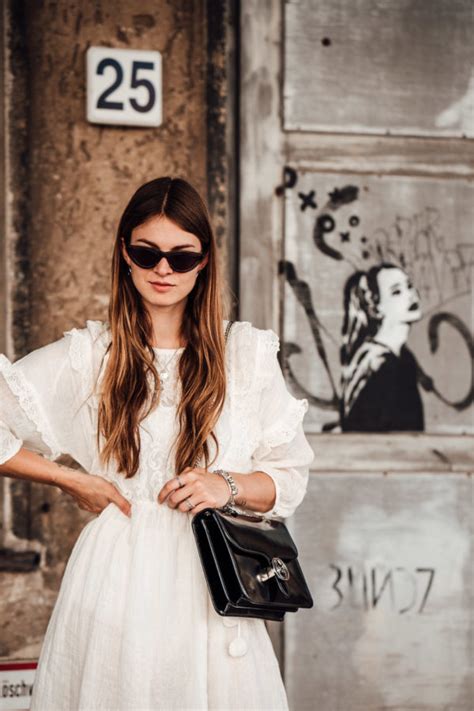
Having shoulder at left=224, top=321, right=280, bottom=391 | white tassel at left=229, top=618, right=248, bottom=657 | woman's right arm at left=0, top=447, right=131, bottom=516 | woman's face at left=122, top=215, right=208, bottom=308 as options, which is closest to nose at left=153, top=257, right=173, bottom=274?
woman's face at left=122, top=215, right=208, bottom=308

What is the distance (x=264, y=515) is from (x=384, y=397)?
1.44 m

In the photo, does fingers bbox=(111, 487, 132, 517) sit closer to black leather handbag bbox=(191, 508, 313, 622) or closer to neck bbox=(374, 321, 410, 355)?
black leather handbag bbox=(191, 508, 313, 622)

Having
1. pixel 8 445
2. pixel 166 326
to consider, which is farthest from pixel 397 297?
pixel 8 445

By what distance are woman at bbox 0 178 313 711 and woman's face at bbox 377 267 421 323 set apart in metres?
1.36

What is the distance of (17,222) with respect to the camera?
374 centimetres

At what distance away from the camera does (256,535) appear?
7.82 ft

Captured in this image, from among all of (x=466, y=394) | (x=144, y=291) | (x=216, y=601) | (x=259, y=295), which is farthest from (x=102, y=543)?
(x=466, y=394)

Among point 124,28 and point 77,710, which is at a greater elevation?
point 124,28

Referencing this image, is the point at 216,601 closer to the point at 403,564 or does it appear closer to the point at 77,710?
the point at 77,710

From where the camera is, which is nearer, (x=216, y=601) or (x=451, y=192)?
(x=216, y=601)

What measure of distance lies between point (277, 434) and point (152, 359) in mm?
368

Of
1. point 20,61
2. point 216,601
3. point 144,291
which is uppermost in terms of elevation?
point 20,61

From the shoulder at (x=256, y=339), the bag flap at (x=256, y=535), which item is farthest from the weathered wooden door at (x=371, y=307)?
the bag flap at (x=256, y=535)

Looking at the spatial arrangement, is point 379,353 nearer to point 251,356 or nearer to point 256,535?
point 251,356
